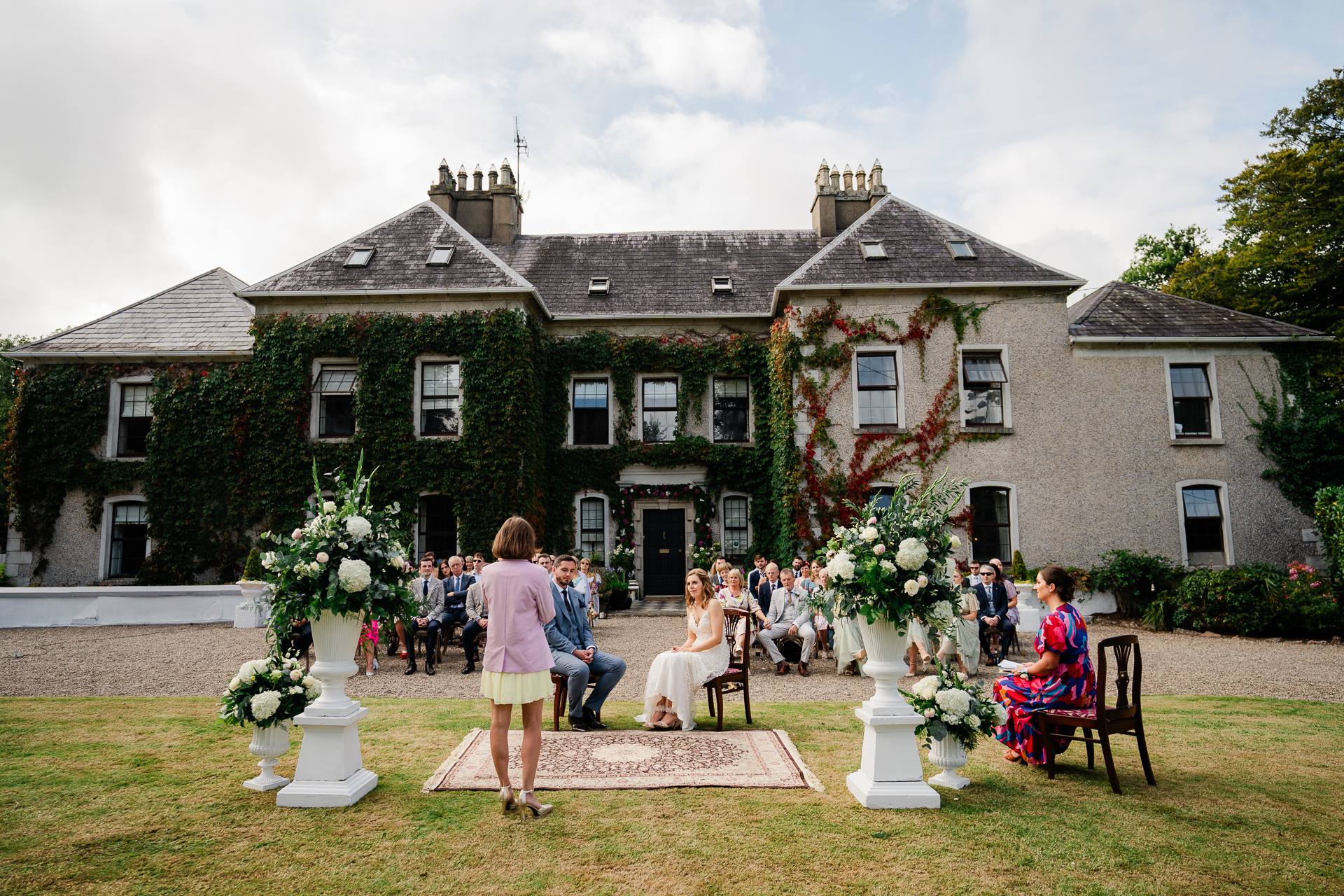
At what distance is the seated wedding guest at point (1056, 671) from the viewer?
528 centimetres

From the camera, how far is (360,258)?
17359mm

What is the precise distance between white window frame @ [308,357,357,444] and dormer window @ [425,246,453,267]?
304 cm

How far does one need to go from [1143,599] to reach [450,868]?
1563 centimetres

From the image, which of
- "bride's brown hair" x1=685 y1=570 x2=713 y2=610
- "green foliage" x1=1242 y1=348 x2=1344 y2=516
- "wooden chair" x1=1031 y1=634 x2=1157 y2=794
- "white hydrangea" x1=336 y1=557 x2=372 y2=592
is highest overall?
"green foliage" x1=1242 y1=348 x2=1344 y2=516

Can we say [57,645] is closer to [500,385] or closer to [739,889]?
[500,385]

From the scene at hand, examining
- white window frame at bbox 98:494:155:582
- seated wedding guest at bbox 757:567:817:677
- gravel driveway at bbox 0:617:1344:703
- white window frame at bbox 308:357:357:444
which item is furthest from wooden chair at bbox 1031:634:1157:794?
white window frame at bbox 98:494:155:582

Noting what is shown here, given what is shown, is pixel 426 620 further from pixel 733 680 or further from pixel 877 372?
pixel 877 372

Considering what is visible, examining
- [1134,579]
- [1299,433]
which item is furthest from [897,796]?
[1299,433]

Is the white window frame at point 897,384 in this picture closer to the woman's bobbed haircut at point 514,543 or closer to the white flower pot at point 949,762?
the white flower pot at point 949,762

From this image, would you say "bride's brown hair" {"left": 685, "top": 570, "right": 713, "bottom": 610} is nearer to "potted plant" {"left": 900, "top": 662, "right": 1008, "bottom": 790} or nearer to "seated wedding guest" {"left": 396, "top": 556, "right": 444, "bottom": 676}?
"potted plant" {"left": 900, "top": 662, "right": 1008, "bottom": 790}

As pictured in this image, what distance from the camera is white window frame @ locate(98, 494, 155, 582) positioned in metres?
17.1

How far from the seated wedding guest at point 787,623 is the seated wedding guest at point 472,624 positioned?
3904 mm

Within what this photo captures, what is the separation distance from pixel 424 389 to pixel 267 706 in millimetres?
13182

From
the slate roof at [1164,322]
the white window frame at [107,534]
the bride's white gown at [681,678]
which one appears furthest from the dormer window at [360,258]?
the slate roof at [1164,322]
